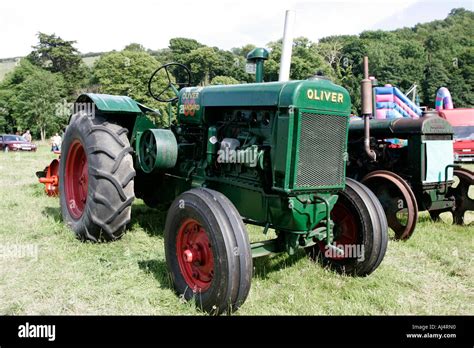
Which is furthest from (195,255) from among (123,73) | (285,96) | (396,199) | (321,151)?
(123,73)

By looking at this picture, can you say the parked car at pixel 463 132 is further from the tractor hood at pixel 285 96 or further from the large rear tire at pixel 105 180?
the large rear tire at pixel 105 180

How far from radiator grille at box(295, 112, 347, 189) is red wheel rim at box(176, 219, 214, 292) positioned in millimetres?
860

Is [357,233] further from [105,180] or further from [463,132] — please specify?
[463,132]

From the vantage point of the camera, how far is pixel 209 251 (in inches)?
125

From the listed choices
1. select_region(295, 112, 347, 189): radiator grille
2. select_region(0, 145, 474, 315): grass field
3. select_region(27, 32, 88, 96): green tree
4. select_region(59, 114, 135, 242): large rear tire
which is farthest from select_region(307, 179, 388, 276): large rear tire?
select_region(27, 32, 88, 96): green tree

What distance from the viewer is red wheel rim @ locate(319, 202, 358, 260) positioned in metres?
4.03

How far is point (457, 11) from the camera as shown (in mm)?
107125

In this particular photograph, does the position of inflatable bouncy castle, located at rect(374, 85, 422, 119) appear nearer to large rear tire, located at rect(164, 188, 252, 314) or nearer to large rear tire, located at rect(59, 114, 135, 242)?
large rear tire, located at rect(59, 114, 135, 242)

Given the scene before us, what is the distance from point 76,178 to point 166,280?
7.90 feet

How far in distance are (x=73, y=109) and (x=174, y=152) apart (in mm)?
1920
